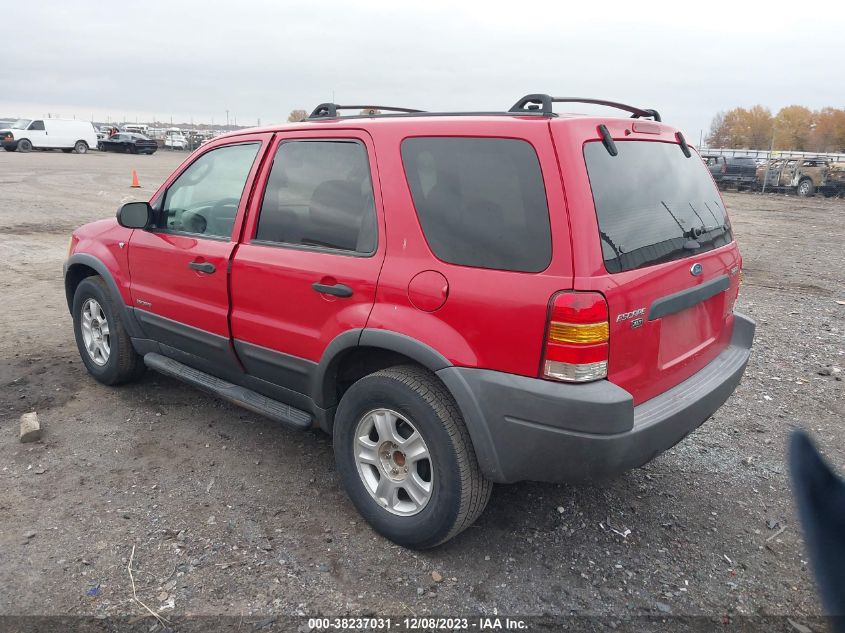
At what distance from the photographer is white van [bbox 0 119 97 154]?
36.3 meters

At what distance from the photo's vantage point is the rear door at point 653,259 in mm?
2549

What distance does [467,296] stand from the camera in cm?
265

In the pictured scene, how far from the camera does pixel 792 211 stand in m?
22.1

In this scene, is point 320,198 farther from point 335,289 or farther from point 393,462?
point 393,462

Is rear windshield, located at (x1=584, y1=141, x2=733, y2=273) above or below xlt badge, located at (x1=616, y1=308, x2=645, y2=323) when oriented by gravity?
above

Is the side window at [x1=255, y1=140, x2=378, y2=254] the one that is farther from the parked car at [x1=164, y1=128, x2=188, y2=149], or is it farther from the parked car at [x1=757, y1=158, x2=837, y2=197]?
the parked car at [x1=164, y1=128, x2=188, y2=149]

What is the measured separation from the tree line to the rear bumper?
336 ft

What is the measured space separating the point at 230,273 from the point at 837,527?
3024mm

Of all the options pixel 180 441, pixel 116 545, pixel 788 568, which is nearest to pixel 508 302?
pixel 788 568

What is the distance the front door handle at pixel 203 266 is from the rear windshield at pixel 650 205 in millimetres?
2190

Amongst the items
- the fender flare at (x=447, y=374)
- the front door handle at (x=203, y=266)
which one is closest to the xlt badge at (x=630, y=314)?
the fender flare at (x=447, y=374)

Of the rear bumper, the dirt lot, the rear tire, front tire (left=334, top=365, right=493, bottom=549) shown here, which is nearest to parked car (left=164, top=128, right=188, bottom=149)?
the rear tire

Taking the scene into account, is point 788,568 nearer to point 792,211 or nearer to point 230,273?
point 230,273

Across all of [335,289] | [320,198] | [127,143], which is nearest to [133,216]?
[320,198]
